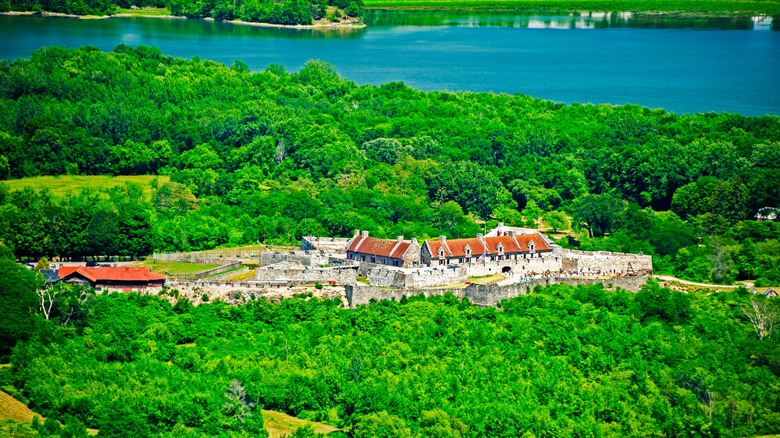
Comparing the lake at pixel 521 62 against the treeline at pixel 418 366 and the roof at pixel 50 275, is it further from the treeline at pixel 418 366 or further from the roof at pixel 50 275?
the roof at pixel 50 275

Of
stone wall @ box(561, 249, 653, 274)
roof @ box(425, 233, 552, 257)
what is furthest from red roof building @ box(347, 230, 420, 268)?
stone wall @ box(561, 249, 653, 274)

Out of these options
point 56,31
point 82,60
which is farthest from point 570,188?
point 56,31

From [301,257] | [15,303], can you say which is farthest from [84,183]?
[15,303]

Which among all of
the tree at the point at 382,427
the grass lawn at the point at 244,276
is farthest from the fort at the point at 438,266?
the tree at the point at 382,427

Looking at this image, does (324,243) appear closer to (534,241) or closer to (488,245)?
(488,245)

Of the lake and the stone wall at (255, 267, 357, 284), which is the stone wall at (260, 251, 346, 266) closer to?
the stone wall at (255, 267, 357, 284)

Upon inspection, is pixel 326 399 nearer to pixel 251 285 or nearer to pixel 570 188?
pixel 251 285
